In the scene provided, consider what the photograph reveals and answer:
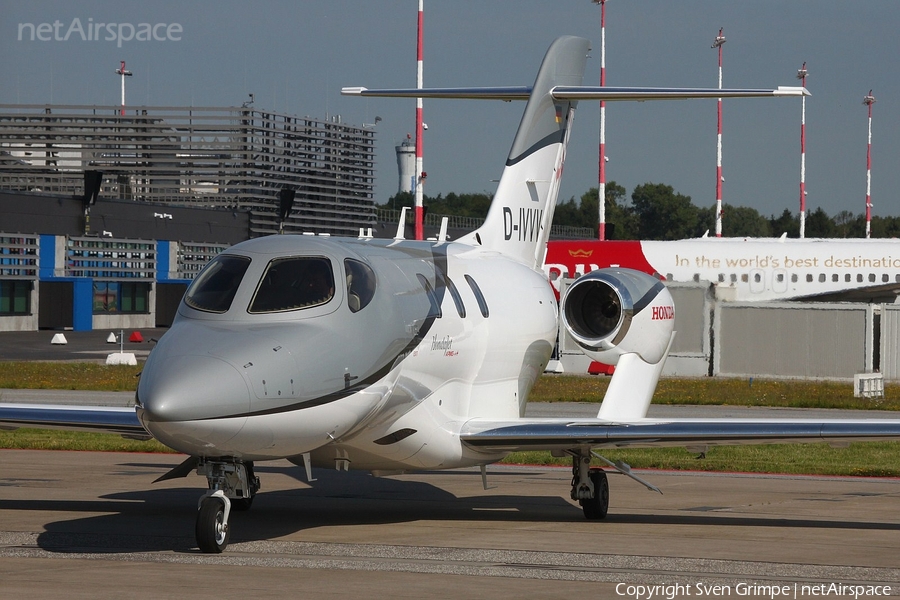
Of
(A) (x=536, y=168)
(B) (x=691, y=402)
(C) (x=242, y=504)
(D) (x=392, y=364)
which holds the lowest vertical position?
(B) (x=691, y=402)

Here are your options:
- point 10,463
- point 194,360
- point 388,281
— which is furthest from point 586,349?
point 10,463

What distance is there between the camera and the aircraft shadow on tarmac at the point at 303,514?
1256 centimetres

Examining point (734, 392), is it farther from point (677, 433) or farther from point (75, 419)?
point (75, 419)

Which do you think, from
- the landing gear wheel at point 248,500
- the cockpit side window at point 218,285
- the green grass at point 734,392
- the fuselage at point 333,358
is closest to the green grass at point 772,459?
the fuselage at point 333,358

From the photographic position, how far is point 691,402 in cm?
3247

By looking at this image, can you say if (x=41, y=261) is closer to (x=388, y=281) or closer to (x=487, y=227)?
(x=487, y=227)

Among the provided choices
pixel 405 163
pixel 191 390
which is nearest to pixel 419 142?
pixel 191 390

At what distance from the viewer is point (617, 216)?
165 metres

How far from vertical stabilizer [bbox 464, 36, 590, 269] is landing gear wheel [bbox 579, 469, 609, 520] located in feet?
14.6

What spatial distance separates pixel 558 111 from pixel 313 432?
9.25 m

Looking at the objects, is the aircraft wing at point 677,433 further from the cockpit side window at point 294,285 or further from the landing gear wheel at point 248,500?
the cockpit side window at point 294,285

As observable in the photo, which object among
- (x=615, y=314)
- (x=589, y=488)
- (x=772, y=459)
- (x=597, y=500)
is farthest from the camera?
(x=772, y=459)

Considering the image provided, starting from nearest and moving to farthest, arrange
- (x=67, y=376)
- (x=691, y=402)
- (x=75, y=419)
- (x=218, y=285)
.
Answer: (x=218, y=285)
(x=75, y=419)
(x=691, y=402)
(x=67, y=376)

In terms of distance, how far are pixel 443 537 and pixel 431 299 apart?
2.56 metres
